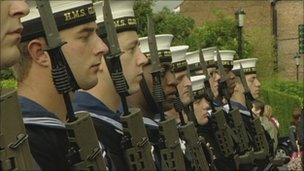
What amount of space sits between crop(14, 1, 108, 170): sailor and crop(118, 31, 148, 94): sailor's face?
75 cm

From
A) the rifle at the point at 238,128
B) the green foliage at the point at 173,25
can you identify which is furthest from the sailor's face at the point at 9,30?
the green foliage at the point at 173,25

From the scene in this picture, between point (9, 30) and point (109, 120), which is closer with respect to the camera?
point (9, 30)

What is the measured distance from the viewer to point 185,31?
137ft

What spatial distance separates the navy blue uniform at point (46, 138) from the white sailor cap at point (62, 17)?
0.31 metres

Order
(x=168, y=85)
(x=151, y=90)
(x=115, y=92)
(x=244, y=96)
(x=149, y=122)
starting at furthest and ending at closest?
(x=244, y=96) < (x=168, y=85) < (x=151, y=90) < (x=149, y=122) < (x=115, y=92)

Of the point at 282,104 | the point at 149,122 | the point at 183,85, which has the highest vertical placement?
the point at 149,122

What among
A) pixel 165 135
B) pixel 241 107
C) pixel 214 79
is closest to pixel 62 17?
pixel 165 135

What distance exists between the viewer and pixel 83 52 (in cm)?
327

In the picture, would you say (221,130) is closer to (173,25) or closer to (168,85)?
(168,85)

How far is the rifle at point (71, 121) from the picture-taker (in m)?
2.83

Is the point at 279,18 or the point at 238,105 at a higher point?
the point at 238,105

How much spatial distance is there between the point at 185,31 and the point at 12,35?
39.5 meters

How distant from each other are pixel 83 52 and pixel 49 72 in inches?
8.2

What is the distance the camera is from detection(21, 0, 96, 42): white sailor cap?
10.2 feet
